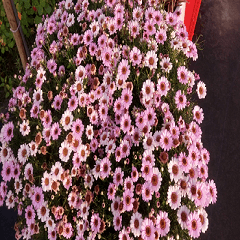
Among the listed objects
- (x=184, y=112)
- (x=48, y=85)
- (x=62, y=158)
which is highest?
(x=48, y=85)

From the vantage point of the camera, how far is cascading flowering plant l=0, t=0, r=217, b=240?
1.74m

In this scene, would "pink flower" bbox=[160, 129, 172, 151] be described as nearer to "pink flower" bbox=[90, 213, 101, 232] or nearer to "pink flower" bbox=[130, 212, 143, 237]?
"pink flower" bbox=[130, 212, 143, 237]

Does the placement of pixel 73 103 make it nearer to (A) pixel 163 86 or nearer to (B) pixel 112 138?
(B) pixel 112 138

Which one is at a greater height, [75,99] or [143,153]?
[75,99]

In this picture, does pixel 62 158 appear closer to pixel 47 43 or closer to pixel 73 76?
pixel 73 76

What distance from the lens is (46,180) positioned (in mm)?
1910

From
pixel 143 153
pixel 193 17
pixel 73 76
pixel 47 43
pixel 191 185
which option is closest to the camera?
pixel 191 185

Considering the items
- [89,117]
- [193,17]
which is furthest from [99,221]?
[193,17]

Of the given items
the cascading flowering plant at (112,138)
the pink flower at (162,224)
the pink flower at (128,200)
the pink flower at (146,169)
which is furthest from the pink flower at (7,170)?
the pink flower at (162,224)

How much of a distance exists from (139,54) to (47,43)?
101cm

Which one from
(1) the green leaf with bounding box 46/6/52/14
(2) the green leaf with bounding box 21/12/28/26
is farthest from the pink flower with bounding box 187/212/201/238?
(2) the green leaf with bounding box 21/12/28/26

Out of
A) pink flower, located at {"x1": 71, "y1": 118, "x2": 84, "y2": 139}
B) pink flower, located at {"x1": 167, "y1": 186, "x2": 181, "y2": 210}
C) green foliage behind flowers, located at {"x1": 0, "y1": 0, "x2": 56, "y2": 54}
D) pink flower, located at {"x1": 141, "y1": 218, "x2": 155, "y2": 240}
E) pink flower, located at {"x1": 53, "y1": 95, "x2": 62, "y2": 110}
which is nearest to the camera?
pink flower, located at {"x1": 141, "y1": 218, "x2": 155, "y2": 240}

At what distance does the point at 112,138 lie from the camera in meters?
1.96

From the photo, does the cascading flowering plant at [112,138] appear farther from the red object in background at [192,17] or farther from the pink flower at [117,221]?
the red object in background at [192,17]
